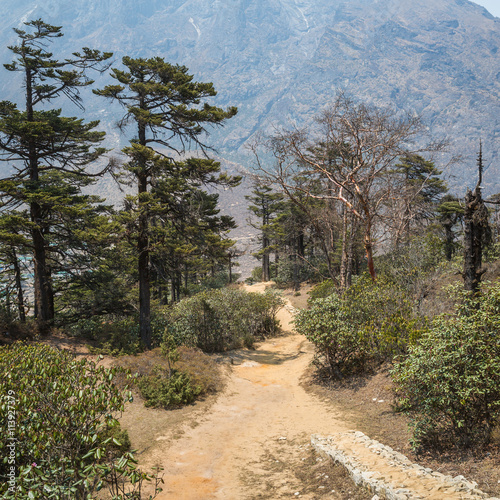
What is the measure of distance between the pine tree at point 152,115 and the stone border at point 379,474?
1017cm

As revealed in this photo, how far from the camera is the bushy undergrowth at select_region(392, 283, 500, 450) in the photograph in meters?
5.37

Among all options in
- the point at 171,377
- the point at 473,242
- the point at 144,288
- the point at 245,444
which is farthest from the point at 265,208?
the point at 245,444

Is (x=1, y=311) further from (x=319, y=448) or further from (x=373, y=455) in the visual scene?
(x=373, y=455)

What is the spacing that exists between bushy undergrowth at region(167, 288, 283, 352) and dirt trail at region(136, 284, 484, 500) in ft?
11.4

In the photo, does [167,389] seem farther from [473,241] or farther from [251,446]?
[473,241]

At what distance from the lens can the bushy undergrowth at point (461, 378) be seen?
17.6ft

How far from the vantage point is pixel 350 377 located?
440 inches

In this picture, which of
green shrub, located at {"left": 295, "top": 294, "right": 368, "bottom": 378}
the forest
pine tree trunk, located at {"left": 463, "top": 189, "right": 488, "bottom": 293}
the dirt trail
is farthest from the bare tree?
pine tree trunk, located at {"left": 463, "top": 189, "right": 488, "bottom": 293}

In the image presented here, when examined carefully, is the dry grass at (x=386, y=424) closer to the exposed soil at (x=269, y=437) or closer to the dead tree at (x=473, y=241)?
the exposed soil at (x=269, y=437)

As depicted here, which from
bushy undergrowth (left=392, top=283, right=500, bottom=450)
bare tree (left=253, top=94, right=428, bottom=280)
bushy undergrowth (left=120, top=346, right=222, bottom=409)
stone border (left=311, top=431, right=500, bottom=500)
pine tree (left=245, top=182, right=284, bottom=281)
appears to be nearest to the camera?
stone border (left=311, top=431, right=500, bottom=500)

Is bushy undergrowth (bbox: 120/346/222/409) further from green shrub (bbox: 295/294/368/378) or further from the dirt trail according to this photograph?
green shrub (bbox: 295/294/368/378)

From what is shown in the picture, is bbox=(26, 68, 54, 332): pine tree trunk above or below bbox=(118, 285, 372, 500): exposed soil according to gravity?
above

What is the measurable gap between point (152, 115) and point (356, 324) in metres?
10.3

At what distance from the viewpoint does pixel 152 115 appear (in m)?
14.6
